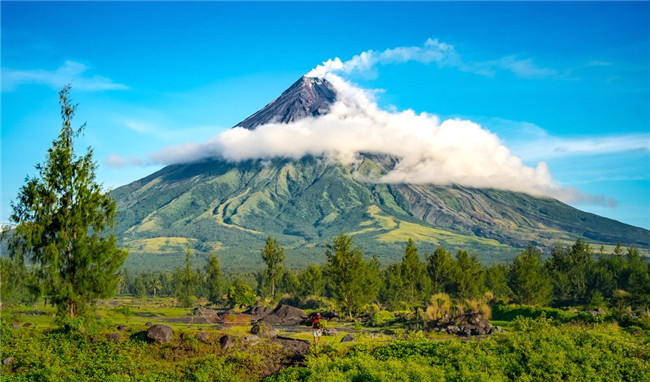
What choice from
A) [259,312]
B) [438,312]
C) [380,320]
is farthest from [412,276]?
[438,312]

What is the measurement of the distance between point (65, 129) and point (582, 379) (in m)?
27.8

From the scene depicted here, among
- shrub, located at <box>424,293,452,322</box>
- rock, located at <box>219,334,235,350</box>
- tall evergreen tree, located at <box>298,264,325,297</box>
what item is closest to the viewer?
rock, located at <box>219,334,235,350</box>

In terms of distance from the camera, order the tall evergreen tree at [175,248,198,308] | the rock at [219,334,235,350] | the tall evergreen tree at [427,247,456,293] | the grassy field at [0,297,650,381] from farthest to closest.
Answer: the tall evergreen tree at [175,248,198,308]
the tall evergreen tree at [427,247,456,293]
the rock at [219,334,235,350]
the grassy field at [0,297,650,381]

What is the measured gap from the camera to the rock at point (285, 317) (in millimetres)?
57812

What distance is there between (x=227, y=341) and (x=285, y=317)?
34.1 m

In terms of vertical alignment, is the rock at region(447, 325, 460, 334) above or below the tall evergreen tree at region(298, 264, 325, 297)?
above

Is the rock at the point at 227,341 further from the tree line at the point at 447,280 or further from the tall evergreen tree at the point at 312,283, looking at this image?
the tall evergreen tree at the point at 312,283

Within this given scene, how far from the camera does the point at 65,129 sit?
25.0m

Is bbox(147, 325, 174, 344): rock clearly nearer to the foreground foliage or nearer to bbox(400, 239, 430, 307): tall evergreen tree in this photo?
the foreground foliage

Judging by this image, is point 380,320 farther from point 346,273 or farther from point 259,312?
point 259,312

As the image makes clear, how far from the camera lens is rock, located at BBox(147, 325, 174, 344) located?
85.5ft

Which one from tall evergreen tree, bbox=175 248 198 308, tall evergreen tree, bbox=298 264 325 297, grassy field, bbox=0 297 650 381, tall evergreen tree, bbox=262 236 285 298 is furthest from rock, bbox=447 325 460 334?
tall evergreen tree, bbox=298 264 325 297

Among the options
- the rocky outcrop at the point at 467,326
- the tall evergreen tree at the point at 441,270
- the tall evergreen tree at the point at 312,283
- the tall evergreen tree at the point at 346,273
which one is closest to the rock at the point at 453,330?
the rocky outcrop at the point at 467,326

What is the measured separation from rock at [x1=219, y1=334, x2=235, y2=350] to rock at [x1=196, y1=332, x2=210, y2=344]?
77cm
